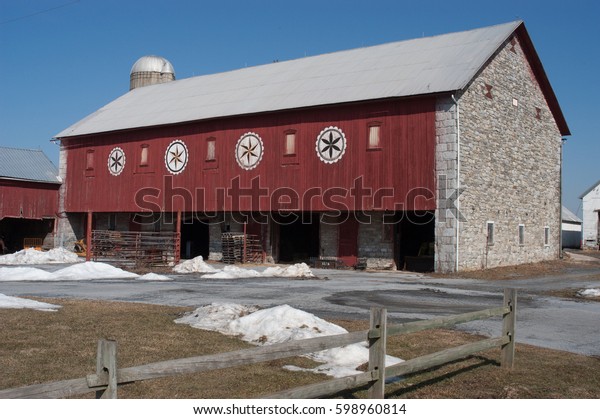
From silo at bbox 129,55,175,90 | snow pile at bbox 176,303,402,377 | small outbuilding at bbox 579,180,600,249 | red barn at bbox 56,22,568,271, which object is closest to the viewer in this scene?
snow pile at bbox 176,303,402,377

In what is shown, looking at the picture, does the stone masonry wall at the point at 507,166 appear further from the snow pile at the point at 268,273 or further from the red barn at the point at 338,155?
the snow pile at the point at 268,273

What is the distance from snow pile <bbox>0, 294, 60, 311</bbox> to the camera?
13.6 m

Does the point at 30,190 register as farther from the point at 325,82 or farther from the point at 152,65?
the point at 325,82

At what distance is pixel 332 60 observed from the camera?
35.8 metres

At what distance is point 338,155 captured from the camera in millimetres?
29703

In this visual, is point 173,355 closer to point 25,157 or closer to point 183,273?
point 183,273

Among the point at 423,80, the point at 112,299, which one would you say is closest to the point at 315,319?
the point at 112,299

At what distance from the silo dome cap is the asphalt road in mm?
31097

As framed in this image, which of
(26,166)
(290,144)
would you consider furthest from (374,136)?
(26,166)

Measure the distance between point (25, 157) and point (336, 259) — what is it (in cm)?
2309

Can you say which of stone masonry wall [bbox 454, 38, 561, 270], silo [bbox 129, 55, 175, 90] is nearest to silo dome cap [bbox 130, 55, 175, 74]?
silo [bbox 129, 55, 175, 90]

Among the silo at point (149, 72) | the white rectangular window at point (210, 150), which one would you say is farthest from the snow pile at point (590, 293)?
the silo at point (149, 72)

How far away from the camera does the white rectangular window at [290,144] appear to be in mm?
31062

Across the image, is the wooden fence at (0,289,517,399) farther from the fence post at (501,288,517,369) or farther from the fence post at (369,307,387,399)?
the fence post at (501,288,517,369)
